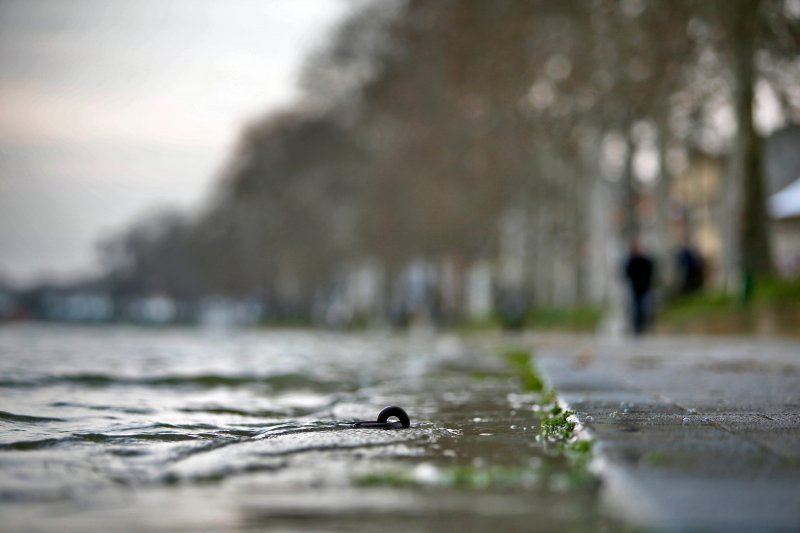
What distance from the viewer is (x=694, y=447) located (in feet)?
15.8

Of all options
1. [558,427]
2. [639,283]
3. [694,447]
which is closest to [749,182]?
[639,283]

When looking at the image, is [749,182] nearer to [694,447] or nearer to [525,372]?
[525,372]

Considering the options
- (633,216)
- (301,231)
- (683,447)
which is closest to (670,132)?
(633,216)

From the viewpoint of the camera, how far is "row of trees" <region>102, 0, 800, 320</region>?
87.8 ft

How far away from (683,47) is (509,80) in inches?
308

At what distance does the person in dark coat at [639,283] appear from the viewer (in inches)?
1041

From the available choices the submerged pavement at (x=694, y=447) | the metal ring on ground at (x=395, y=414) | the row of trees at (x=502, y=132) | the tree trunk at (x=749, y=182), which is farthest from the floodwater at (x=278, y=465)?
the tree trunk at (x=749, y=182)

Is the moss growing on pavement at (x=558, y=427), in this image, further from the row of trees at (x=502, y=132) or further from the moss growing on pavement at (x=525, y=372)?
the row of trees at (x=502, y=132)

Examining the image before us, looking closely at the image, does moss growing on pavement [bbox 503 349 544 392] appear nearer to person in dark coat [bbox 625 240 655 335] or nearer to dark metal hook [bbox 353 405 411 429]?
dark metal hook [bbox 353 405 411 429]

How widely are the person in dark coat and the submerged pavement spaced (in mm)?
16081

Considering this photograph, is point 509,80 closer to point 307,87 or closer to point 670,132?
point 670,132

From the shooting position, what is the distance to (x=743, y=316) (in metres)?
26.1

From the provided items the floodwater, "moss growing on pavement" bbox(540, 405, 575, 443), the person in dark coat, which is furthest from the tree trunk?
"moss growing on pavement" bbox(540, 405, 575, 443)

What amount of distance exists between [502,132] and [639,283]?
40.4 ft
